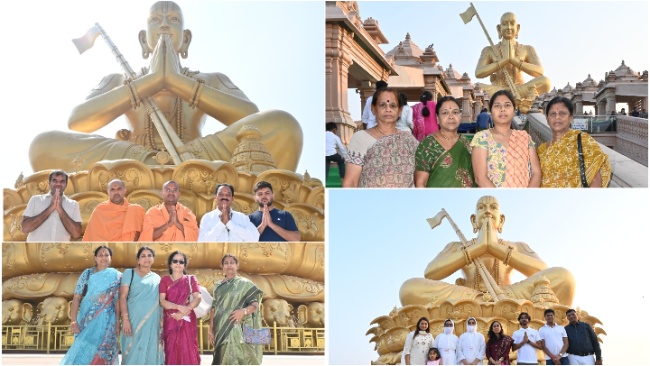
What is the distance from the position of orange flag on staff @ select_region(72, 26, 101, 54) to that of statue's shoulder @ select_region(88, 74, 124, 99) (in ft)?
1.34

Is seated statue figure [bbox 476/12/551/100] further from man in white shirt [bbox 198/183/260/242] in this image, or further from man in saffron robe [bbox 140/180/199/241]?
man in saffron robe [bbox 140/180/199/241]

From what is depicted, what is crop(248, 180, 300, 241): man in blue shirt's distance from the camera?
7.23m

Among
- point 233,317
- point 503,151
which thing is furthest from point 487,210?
point 233,317

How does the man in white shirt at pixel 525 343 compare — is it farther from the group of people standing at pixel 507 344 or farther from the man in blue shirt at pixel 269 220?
the man in blue shirt at pixel 269 220

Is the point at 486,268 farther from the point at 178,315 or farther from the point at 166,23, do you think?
the point at 166,23

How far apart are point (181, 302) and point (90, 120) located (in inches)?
84.2

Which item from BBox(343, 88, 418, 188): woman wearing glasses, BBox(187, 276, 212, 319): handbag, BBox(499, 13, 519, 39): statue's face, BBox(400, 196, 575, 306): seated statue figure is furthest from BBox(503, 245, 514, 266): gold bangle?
BBox(187, 276, 212, 319): handbag

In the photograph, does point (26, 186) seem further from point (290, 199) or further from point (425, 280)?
point (425, 280)

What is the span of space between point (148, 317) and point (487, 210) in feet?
8.78

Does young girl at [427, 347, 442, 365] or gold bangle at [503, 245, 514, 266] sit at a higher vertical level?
gold bangle at [503, 245, 514, 266]

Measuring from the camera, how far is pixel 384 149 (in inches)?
268

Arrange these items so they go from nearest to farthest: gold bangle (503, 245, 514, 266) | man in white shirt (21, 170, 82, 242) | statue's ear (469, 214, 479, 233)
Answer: man in white shirt (21, 170, 82, 242), statue's ear (469, 214, 479, 233), gold bangle (503, 245, 514, 266)

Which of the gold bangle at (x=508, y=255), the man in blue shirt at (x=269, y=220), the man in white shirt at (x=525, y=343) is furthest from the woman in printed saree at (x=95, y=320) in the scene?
the gold bangle at (x=508, y=255)

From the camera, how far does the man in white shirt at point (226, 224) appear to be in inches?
280
